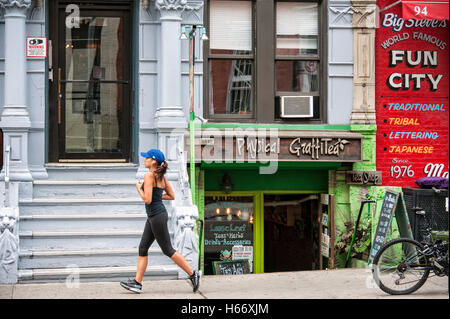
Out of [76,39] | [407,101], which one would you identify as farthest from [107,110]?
[407,101]

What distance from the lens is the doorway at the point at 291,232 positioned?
13016 mm

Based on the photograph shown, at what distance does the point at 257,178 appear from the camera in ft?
41.9

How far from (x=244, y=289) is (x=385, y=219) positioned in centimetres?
218

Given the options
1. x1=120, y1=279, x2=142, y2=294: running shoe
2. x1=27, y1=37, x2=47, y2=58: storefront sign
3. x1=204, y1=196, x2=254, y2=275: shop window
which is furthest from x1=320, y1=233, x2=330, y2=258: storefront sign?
x1=27, y1=37, x2=47, y2=58: storefront sign

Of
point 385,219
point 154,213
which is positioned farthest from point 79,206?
point 385,219

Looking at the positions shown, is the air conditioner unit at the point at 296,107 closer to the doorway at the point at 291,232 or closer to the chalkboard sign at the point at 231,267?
the doorway at the point at 291,232

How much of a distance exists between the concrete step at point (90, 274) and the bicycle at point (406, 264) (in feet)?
9.13

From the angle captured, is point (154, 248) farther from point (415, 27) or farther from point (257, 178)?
point (415, 27)

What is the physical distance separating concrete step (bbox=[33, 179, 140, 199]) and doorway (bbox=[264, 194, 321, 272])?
271 cm

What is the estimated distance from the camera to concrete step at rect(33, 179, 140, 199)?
11.3 metres

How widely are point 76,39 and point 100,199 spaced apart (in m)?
2.79

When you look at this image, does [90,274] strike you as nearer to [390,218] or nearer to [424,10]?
[390,218]

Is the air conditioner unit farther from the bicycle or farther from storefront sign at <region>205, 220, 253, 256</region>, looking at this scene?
the bicycle

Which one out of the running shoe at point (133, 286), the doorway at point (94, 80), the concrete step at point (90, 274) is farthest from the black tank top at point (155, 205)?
the doorway at point (94, 80)
